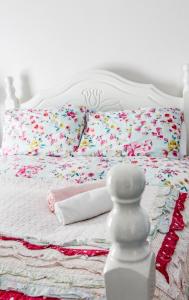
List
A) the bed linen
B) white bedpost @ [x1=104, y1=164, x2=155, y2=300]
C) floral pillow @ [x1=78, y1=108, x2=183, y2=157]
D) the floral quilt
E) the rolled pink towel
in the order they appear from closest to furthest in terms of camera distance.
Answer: white bedpost @ [x1=104, y1=164, x2=155, y2=300] → the bed linen → the rolled pink towel → the floral quilt → floral pillow @ [x1=78, y1=108, x2=183, y2=157]

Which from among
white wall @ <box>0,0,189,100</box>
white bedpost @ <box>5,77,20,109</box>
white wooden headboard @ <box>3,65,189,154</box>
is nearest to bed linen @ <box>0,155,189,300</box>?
white wooden headboard @ <box>3,65,189,154</box>

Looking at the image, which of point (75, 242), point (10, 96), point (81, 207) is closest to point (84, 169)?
point (81, 207)

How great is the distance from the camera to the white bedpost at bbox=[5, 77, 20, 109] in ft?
8.95

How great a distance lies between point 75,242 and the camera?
3.70 ft

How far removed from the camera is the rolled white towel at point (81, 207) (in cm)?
130

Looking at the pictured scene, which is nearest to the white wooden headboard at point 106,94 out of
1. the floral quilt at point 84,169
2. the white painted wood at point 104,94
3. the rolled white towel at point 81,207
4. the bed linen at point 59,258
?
the white painted wood at point 104,94

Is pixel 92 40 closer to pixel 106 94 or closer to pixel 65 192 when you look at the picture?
pixel 106 94

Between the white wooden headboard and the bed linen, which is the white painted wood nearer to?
the white wooden headboard

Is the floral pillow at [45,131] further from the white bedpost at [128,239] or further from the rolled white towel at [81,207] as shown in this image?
the white bedpost at [128,239]

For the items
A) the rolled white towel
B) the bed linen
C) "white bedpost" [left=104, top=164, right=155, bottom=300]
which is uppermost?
"white bedpost" [left=104, top=164, right=155, bottom=300]

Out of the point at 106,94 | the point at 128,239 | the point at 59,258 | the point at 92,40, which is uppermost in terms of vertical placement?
the point at 92,40

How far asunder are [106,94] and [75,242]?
153cm

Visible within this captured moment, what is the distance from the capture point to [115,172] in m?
0.67

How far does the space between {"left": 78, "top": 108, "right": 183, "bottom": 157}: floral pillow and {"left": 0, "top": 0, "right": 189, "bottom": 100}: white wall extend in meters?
0.37
